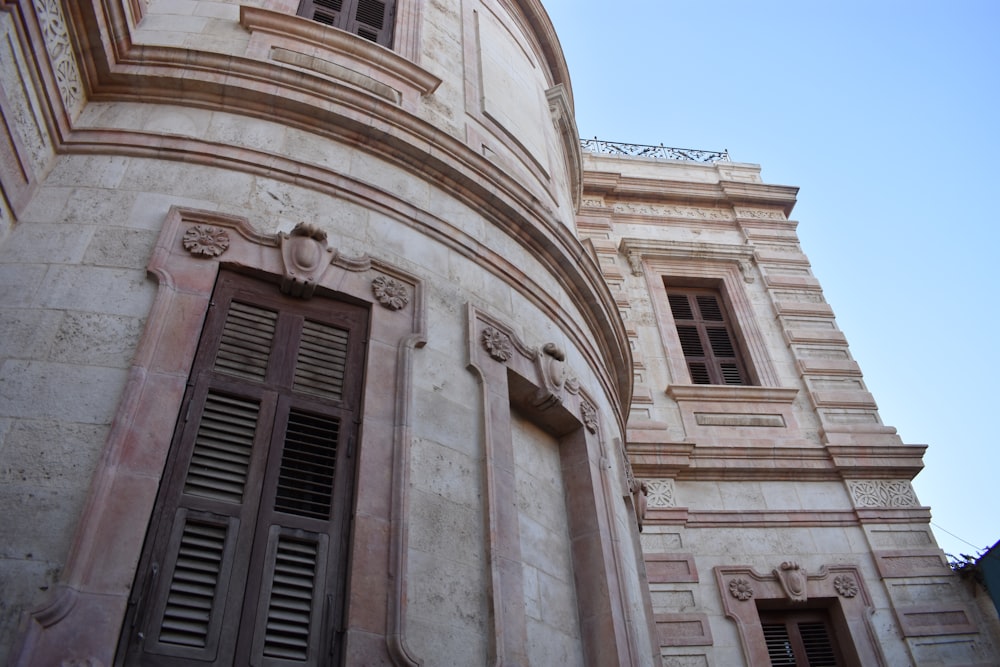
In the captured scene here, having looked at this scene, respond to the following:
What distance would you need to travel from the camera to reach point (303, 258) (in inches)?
244

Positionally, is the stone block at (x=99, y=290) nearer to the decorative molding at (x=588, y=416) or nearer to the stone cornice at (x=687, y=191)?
the decorative molding at (x=588, y=416)

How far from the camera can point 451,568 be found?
17.8 feet

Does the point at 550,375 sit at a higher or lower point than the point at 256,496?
higher

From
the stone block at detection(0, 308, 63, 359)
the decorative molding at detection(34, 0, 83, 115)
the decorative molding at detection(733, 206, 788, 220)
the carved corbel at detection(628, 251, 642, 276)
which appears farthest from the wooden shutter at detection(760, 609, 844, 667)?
the decorative molding at detection(34, 0, 83, 115)

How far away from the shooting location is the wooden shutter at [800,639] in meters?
11.9

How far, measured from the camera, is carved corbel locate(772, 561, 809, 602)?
12.3m

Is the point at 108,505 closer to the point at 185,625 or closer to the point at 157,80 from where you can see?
the point at 185,625

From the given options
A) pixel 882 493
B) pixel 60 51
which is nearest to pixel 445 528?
pixel 60 51

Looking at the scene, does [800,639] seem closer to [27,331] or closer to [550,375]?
[550,375]

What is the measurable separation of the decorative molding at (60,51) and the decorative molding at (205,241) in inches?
65.4

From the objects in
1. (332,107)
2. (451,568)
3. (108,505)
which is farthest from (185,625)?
(332,107)

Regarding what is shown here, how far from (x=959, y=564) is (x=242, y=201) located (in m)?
13.0

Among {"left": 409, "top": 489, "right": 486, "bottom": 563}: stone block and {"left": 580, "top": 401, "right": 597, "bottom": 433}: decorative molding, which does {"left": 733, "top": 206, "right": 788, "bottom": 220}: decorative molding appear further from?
{"left": 409, "top": 489, "right": 486, "bottom": 563}: stone block

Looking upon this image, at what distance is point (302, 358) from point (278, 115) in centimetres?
259
